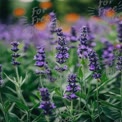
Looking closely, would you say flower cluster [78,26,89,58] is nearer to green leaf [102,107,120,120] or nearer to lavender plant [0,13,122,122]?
lavender plant [0,13,122,122]

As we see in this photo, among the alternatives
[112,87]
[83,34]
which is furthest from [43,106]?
[112,87]

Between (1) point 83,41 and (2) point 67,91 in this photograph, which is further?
(1) point 83,41

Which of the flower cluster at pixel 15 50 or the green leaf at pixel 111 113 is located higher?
the flower cluster at pixel 15 50

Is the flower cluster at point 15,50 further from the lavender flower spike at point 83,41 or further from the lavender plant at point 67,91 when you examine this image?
the lavender flower spike at point 83,41

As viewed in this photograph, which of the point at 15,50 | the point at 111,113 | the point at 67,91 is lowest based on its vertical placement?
the point at 111,113

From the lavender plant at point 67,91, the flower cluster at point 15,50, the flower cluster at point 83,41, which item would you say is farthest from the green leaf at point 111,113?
the flower cluster at point 15,50

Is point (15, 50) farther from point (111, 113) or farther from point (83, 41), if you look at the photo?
point (111, 113)

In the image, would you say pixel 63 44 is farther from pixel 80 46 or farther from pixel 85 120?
pixel 85 120

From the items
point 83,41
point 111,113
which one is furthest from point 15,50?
point 111,113

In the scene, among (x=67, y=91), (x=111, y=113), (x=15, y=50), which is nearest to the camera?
(x=67, y=91)

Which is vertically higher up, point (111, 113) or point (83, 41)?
point (83, 41)

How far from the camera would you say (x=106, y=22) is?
36.2ft

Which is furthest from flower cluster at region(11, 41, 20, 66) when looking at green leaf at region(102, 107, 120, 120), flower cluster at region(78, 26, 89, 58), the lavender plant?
green leaf at region(102, 107, 120, 120)

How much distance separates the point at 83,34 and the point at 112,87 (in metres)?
1.31
